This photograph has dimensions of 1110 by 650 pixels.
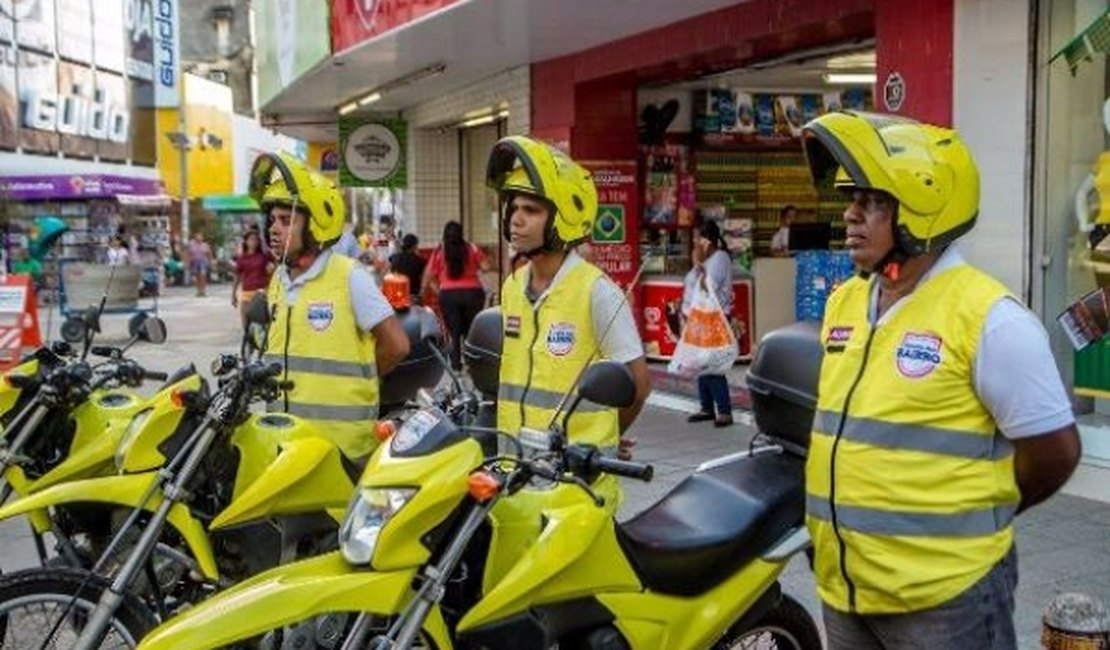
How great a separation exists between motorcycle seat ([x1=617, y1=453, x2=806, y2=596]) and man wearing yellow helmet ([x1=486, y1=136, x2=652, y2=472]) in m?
0.49

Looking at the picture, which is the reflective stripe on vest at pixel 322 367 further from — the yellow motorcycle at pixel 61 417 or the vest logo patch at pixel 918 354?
the vest logo patch at pixel 918 354

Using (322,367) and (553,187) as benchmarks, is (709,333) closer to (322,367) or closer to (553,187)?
(322,367)

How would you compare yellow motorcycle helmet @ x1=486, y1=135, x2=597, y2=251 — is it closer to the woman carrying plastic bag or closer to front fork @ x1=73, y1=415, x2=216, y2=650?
front fork @ x1=73, y1=415, x2=216, y2=650

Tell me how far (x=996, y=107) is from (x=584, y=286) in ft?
13.5

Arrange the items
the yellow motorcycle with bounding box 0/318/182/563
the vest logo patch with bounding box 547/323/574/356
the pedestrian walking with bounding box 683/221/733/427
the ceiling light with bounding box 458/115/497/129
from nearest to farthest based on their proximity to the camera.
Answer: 1. the vest logo patch with bounding box 547/323/574/356
2. the yellow motorcycle with bounding box 0/318/182/563
3. the pedestrian walking with bounding box 683/221/733/427
4. the ceiling light with bounding box 458/115/497/129

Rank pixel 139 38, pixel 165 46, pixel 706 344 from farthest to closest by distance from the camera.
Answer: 1. pixel 139 38
2. pixel 165 46
3. pixel 706 344

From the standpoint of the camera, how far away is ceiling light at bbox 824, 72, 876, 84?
11.8 meters

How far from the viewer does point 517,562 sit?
2822 mm

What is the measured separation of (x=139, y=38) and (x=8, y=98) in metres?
9.22

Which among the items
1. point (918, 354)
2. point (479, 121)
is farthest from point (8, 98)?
point (918, 354)

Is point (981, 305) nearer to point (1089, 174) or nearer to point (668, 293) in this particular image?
point (1089, 174)

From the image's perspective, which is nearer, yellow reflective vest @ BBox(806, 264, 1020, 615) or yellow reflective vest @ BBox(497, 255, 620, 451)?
yellow reflective vest @ BBox(806, 264, 1020, 615)

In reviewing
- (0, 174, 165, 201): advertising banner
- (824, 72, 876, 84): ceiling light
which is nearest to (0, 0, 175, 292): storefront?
(0, 174, 165, 201): advertising banner

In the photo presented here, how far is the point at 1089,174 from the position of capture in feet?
23.3
